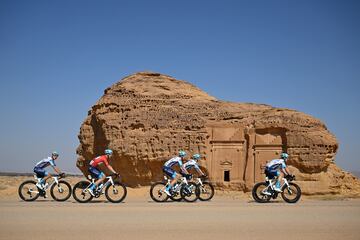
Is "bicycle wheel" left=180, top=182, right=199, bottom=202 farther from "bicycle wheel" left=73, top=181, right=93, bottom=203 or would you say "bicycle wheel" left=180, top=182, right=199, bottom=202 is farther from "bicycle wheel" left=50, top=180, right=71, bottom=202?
"bicycle wheel" left=50, top=180, right=71, bottom=202

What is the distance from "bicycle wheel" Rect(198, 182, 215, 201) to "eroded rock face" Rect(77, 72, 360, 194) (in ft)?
23.7

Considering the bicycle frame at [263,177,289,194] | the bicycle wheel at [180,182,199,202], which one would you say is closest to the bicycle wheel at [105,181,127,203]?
the bicycle wheel at [180,182,199,202]

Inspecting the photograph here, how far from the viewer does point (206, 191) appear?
16344mm

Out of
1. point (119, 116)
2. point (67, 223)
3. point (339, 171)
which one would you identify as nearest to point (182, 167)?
point (67, 223)

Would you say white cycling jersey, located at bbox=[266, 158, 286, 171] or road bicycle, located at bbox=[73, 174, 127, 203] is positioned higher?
white cycling jersey, located at bbox=[266, 158, 286, 171]

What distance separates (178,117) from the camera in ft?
81.7

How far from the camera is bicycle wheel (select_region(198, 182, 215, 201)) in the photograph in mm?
16109

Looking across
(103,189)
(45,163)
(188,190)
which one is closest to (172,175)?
(188,190)

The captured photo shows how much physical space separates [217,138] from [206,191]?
8.41m

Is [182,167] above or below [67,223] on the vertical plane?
above

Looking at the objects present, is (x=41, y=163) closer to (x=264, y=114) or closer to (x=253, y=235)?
(x=253, y=235)

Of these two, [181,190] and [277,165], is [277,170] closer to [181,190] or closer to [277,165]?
Result: [277,165]

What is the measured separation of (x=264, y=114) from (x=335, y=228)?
55.4ft

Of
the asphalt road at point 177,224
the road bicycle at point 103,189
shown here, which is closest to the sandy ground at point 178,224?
the asphalt road at point 177,224
